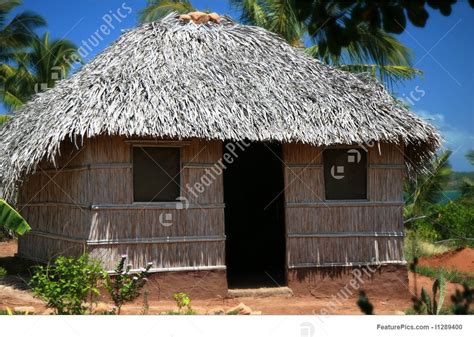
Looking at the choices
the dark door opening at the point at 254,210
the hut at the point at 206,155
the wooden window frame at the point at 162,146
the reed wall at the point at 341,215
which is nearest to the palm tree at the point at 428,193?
the dark door opening at the point at 254,210

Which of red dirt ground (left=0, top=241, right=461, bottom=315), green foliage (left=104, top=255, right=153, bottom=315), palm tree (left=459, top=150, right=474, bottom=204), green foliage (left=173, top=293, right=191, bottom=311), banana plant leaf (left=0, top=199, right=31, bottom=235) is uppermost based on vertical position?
palm tree (left=459, top=150, right=474, bottom=204)

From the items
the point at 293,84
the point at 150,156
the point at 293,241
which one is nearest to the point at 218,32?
the point at 293,84

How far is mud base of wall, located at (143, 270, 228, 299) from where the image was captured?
8656mm

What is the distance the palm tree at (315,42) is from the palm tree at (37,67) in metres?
4.27

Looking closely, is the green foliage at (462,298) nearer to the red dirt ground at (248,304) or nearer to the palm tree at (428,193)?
the red dirt ground at (248,304)

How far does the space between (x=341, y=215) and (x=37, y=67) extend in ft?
45.5

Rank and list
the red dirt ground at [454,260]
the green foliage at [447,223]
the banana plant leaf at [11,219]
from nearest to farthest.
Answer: the banana plant leaf at [11,219] → the red dirt ground at [454,260] → the green foliage at [447,223]

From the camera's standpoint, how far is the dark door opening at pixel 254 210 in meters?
12.0

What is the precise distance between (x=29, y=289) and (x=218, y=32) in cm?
461

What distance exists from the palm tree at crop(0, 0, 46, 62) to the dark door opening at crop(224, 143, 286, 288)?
9565 millimetres

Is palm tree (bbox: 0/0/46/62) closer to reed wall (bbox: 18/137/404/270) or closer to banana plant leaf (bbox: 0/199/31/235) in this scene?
reed wall (bbox: 18/137/404/270)

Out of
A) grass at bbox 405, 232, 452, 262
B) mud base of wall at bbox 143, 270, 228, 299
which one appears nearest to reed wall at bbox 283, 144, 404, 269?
mud base of wall at bbox 143, 270, 228, 299

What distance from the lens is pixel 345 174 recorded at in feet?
30.8

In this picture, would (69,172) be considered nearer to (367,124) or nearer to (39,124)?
(39,124)
